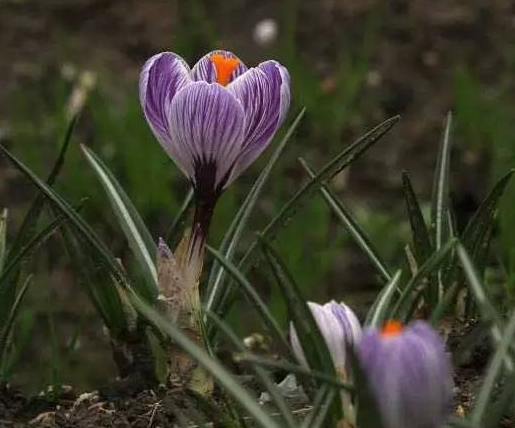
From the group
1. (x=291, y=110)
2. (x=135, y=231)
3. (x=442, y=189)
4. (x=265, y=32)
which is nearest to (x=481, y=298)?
(x=442, y=189)

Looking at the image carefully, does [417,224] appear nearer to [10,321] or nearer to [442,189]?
[442,189]

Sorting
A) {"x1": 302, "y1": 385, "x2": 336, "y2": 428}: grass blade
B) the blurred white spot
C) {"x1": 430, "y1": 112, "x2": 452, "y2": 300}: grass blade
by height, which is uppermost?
the blurred white spot

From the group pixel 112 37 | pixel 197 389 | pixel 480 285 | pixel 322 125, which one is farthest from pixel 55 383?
pixel 112 37

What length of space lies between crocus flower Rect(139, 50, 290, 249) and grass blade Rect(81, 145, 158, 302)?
0.14 m

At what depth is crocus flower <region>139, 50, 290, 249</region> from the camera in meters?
1.53

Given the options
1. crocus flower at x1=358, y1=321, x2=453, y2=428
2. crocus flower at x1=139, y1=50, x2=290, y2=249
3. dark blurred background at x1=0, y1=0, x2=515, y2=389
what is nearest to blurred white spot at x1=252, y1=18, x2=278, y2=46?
dark blurred background at x1=0, y1=0, x2=515, y2=389

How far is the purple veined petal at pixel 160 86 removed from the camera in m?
1.57

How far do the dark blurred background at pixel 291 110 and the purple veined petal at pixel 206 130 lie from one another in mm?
897

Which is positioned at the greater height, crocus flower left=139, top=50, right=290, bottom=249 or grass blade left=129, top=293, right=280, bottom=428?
crocus flower left=139, top=50, right=290, bottom=249

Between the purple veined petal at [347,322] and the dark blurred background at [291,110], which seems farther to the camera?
the dark blurred background at [291,110]

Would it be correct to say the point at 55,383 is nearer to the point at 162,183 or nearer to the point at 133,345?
the point at 133,345

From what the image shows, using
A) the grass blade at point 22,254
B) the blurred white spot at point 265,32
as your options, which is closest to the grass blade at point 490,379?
the grass blade at point 22,254

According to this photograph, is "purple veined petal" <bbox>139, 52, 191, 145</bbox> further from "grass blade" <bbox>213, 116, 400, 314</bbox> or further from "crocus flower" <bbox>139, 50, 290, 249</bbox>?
"grass blade" <bbox>213, 116, 400, 314</bbox>

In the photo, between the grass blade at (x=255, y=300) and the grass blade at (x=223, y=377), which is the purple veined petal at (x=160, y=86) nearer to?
the grass blade at (x=255, y=300)
